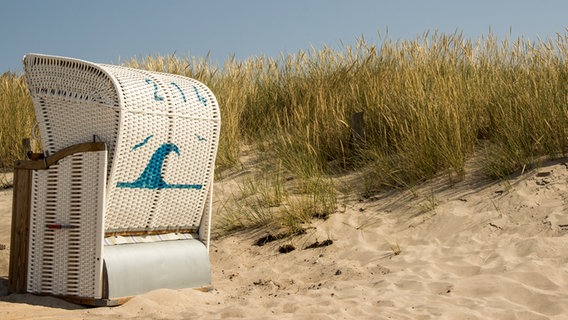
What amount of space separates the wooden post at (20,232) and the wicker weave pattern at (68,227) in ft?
0.15

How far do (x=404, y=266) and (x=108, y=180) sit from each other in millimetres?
1957

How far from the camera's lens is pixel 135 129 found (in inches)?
175

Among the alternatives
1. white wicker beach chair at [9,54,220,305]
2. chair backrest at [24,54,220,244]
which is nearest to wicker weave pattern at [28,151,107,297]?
white wicker beach chair at [9,54,220,305]

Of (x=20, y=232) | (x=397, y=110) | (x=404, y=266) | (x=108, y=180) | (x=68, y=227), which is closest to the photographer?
(x=108, y=180)

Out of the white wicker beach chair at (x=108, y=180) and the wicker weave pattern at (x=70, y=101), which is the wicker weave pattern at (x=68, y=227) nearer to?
the white wicker beach chair at (x=108, y=180)

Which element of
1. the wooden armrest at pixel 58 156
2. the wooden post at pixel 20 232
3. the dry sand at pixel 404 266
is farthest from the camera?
the wooden post at pixel 20 232

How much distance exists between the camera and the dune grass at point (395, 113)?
6273 millimetres

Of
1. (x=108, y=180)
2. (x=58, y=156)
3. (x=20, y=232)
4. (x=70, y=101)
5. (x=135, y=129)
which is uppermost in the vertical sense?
(x=70, y=101)

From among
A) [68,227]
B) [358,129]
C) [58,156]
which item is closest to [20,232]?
[68,227]

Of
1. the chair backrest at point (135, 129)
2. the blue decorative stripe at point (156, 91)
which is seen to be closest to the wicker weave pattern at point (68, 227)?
the chair backrest at point (135, 129)

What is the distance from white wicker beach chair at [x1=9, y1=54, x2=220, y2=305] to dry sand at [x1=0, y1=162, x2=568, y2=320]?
0.17m

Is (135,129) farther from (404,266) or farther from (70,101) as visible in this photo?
(404,266)

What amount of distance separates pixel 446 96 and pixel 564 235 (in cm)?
199

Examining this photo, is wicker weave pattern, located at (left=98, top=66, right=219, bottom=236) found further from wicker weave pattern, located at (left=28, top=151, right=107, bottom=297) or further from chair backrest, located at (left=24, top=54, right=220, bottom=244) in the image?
wicker weave pattern, located at (left=28, top=151, right=107, bottom=297)
